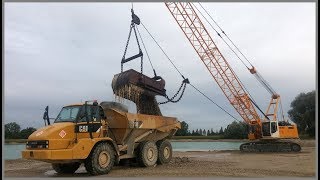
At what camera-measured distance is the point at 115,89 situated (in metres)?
16.7

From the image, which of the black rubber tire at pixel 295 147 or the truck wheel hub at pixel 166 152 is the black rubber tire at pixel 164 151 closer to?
the truck wheel hub at pixel 166 152

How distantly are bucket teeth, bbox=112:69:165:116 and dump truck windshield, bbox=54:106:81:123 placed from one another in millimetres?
3382

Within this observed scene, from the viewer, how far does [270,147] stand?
29625 mm

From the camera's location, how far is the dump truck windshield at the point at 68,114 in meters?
13.1

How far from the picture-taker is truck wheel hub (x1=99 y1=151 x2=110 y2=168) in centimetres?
1303

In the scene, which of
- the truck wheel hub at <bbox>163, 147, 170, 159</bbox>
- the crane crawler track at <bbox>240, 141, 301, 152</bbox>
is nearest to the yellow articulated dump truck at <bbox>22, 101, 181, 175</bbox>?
the truck wheel hub at <bbox>163, 147, 170, 159</bbox>

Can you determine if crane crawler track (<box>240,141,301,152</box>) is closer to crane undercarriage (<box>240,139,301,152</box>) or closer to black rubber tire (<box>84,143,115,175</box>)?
crane undercarriage (<box>240,139,301,152</box>)

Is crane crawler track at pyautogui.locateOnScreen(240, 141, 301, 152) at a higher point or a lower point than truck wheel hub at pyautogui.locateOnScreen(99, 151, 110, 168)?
lower

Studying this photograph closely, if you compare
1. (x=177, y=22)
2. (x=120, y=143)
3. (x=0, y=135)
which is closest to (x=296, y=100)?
(x=177, y=22)

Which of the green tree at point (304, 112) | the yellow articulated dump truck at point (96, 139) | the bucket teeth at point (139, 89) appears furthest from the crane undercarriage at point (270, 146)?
the yellow articulated dump truck at point (96, 139)

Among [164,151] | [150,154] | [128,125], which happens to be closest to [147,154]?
[150,154]

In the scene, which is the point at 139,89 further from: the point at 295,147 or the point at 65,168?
the point at 295,147

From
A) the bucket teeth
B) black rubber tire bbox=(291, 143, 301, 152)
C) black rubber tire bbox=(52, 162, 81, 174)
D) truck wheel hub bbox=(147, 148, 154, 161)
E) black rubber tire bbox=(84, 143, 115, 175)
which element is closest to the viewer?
black rubber tire bbox=(84, 143, 115, 175)

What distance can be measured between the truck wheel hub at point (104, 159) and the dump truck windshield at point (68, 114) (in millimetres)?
1410
